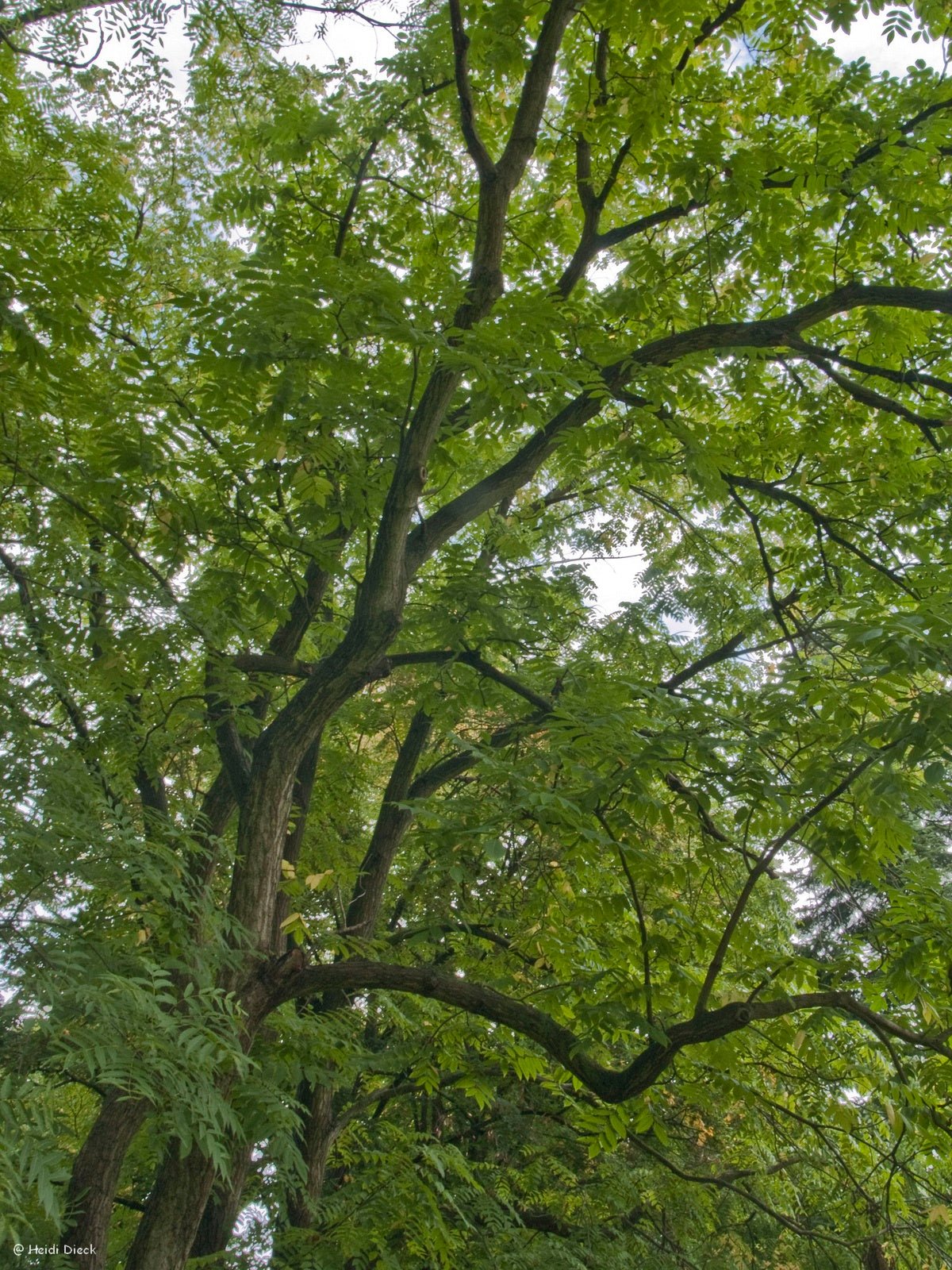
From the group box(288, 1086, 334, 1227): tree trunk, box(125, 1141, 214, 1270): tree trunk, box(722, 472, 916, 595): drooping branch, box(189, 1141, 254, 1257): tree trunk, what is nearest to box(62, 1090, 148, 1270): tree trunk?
box(125, 1141, 214, 1270): tree trunk

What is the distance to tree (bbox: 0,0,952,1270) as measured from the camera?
329 centimetres

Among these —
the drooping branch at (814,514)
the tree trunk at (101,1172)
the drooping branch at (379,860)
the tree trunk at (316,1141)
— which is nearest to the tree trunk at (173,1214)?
the tree trunk at (101,1172)

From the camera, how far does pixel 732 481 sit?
5559 millimetres

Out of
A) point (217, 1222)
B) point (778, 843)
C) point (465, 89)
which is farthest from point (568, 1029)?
point (465, 89)

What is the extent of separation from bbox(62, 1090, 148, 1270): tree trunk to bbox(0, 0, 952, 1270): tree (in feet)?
0.07

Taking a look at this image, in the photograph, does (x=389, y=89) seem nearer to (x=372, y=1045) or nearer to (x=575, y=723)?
(x=575, y=723)

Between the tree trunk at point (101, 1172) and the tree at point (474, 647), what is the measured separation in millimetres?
23

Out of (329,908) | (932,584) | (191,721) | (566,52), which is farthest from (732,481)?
(329,908)

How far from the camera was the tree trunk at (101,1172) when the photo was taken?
4129 mm

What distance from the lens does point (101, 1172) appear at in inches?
167

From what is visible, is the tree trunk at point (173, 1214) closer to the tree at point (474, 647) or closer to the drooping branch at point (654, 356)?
the tree at point (474, 647)

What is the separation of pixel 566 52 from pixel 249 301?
332cm

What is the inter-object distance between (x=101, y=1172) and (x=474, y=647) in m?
3.38

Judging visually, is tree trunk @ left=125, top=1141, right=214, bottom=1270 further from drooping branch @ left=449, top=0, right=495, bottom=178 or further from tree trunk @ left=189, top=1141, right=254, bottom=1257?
drooping branch @ left=449, top=0, right=495, bottom=178
